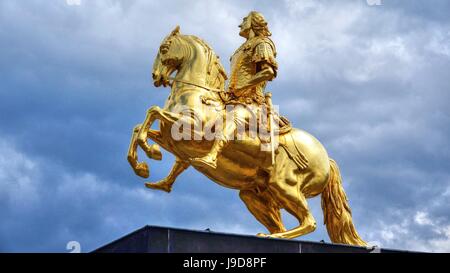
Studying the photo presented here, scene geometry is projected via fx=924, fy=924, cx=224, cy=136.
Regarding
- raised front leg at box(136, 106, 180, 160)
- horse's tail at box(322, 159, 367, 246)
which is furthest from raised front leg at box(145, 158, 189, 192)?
horse's tail at box(322, 159, 367, 246)

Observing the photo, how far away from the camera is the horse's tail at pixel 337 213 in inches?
485

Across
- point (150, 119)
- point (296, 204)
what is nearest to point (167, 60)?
point (150, 119)

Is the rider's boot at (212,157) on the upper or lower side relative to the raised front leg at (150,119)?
lower

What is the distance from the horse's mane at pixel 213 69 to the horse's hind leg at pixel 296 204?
1.52m

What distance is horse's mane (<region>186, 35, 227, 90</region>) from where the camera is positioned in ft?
39.0

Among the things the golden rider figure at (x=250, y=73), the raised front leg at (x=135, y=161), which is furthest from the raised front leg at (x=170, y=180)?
the golden rider figure at (x=250, y=73)

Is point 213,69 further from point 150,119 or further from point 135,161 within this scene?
point 135,161

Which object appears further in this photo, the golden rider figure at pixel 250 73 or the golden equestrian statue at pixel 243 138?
the golden rider figure at pixel 250 73

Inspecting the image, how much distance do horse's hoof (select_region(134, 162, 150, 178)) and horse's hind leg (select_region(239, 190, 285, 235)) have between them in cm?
147

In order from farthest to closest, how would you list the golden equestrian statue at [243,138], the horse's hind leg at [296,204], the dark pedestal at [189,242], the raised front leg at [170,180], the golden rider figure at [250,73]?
the raised front leg at [170,180]
the golden rider figure at [250,73]
the horse's hind leg at [296,204]
the golden equestrian statue at [243,138]
the dark pedestal at [189,242]

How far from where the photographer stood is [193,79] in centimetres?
1173

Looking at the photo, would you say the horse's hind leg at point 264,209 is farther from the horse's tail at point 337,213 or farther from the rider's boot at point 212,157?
the rider's boot at point 212,157

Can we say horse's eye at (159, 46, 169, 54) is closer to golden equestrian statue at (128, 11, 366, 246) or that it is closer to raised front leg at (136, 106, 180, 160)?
golden equestrian statue at (128, 11, 366, 246)
